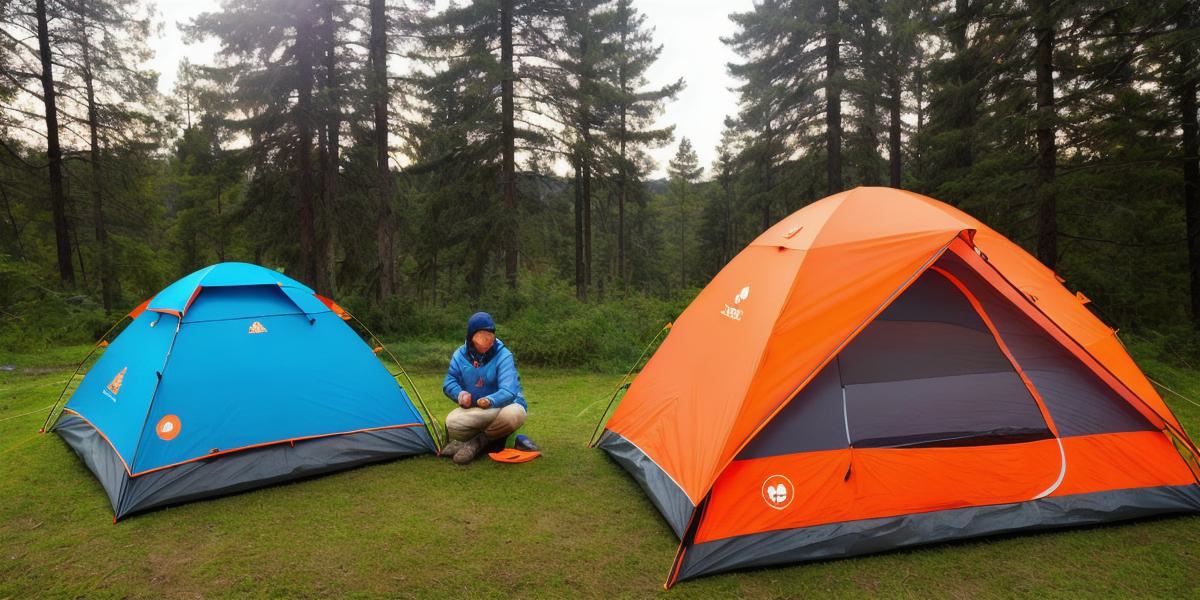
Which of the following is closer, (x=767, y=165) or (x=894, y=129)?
(x=894, y=129)

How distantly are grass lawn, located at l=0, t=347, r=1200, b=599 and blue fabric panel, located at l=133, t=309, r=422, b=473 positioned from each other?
40 centimetres

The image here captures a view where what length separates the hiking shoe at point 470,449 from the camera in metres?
4.51

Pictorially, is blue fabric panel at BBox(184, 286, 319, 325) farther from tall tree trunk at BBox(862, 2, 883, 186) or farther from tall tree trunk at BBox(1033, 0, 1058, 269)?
tall tree trunk at BBox(862, 2, 883, 186)

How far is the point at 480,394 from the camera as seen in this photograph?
184 inches

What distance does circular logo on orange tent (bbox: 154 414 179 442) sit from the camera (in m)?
3.78

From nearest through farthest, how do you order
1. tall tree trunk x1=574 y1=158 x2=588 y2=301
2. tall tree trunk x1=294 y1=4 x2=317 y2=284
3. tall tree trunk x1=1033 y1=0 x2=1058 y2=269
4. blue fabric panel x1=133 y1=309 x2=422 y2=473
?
blue fabric panel x1=133 y1=309 x2=422 y2=473 < tall tree trunk x1=1033 y1=0 x2=1058 y2=269 < tall tree trunk x1=294 y1=4 x2=317 y2=284 < tall tree trunk x1=574 y1=158 x2=588 y2=301

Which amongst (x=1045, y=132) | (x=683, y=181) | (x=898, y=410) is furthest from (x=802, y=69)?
(x=683, y=181)

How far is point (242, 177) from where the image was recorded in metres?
13.4

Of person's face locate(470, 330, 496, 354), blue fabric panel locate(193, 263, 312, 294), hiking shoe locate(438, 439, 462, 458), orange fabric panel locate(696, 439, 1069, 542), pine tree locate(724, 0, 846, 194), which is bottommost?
hiking shoe locate(438, 439, 462, 458)

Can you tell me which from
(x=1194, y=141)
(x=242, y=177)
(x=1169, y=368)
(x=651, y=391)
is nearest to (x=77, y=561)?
(x=651, y=391)

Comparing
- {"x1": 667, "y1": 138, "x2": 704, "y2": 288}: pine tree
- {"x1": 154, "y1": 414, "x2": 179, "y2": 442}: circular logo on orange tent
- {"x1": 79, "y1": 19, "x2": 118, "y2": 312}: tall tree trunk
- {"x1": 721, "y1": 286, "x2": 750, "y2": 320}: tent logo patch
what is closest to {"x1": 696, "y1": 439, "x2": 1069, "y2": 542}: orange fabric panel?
{"x1": 721, "y1": 286, "x2": 750, "y2": 320}: tent logo patch

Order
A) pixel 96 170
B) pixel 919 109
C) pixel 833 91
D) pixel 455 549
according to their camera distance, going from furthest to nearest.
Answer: pixel 919 109, pixel 96 170, pixel 833 91, pixel 455 549

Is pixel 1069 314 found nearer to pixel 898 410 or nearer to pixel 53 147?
pixel 898 410

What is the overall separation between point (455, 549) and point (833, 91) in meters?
13.0
